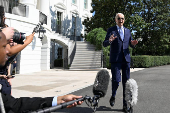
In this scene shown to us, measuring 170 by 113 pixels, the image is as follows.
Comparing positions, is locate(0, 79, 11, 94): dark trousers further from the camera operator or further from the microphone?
the microphone

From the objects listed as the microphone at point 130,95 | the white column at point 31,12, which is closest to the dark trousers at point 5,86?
the microphone at point 130,95

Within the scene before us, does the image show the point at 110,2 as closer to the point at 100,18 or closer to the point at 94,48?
the point at 100,18

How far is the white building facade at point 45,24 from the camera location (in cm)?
1423

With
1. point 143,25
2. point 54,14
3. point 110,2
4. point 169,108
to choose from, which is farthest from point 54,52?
point 169,108

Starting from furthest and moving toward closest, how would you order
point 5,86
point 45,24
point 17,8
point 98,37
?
point 98,37 → point 45,24 → point 17,8 → point 5,86

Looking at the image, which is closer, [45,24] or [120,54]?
[120,54]

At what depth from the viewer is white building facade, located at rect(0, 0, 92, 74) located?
1423cm

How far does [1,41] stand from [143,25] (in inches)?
893

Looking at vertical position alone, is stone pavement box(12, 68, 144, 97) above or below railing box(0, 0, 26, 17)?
below

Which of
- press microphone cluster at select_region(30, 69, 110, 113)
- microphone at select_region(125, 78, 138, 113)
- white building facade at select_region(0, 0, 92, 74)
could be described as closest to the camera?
press microphone cluster at select_region(30, 69, 110, 113)

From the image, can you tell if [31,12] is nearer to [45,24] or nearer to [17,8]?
[17,8]

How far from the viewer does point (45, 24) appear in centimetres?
1761

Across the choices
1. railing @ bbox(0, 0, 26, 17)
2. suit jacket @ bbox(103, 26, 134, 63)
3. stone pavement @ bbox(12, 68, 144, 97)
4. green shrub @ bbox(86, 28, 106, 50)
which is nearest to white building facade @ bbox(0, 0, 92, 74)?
railing @ bbox(0, 0, 26, 17)

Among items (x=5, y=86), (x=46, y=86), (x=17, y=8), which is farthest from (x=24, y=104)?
(x=17, y=8)
